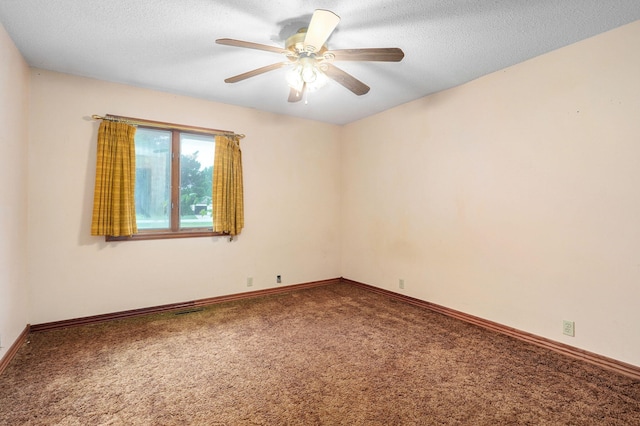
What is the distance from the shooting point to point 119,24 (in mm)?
2172

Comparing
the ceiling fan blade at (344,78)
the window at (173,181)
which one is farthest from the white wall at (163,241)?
the ceiling fan blade at (344,78)

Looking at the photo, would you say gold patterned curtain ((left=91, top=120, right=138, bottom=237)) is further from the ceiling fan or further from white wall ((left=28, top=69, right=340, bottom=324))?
the ceiling fan

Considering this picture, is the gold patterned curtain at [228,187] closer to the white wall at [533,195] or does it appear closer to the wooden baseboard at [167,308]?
the wooden baseboard at [167,308]

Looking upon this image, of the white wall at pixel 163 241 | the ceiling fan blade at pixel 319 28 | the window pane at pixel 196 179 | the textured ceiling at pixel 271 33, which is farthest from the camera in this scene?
the window pane at pixel 196 179

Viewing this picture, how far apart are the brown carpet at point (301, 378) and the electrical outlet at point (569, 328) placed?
0.21m

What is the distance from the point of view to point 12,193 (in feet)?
7.88

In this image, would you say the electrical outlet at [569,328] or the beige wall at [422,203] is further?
the electrical outlet at [569,328]

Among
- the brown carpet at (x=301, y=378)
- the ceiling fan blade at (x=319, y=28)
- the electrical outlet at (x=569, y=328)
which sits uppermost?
the ceiling fan blade at (x=319, y=28)

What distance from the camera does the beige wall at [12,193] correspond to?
2.19 metres

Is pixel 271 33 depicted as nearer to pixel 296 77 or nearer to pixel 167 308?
pixel 296 77

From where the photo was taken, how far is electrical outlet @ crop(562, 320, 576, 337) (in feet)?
7.83

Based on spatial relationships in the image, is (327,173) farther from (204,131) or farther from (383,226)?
(204,131)

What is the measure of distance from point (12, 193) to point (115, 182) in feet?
2.57

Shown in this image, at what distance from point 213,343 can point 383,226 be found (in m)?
2.58
